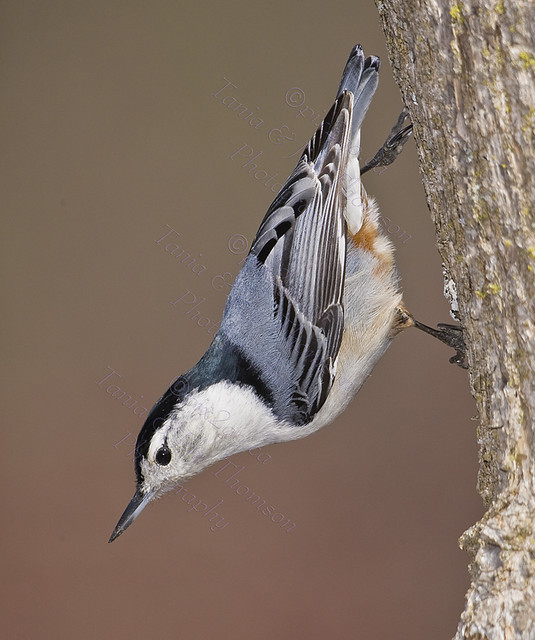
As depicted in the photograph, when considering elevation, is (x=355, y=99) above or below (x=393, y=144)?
above

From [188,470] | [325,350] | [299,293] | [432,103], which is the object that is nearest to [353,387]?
[325,350]

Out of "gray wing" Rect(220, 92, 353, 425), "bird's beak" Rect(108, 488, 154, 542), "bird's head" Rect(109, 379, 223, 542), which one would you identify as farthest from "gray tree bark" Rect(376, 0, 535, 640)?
"bird's beak" Rect(108, 488, 154, 542)

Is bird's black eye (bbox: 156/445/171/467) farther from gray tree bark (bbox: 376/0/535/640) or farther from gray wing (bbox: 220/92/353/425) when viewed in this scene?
gray tree bark (bbox: 376/0/535/640)

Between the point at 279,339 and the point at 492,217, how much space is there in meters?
0.61

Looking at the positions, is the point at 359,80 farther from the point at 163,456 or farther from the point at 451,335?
the point at 163,456

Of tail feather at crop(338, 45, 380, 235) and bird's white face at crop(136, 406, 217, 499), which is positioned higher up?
tail feather at crop(338, 45, 380, 235)

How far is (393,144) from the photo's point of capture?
4.69 ft

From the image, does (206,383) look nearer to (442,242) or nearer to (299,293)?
(299,293)

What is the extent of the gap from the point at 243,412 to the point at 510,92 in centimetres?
78

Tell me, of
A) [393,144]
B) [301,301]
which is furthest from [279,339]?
[393,144]

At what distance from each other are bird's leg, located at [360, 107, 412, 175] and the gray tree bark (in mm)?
544

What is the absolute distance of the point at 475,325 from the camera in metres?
0.85

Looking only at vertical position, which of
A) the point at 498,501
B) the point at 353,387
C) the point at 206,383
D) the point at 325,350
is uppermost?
the point at 206,383

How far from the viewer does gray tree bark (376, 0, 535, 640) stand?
2.44 feet
